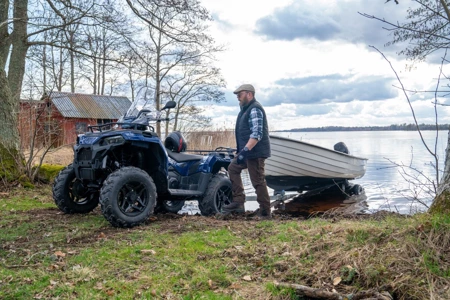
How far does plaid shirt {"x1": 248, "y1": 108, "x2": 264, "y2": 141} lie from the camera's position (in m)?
6.54

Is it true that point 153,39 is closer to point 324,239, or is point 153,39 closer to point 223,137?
point 223,137

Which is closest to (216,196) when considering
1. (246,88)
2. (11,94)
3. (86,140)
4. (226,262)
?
(246,88)

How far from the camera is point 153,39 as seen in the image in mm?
25141

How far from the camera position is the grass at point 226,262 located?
10.8ft

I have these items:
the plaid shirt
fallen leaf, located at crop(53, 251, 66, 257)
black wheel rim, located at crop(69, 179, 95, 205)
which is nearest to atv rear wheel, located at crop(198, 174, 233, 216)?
the plaid shirt

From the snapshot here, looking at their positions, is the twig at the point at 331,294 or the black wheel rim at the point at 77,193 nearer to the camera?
the twig at the point at 331,294

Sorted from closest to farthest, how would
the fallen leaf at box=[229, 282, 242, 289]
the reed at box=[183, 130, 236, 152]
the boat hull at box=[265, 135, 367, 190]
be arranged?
the fallen leaf at box=[229, 282, 242, 289] → the boat hull at box=[265, 135, 367, 190] → the reed at box=[183, 130, 236, 152]

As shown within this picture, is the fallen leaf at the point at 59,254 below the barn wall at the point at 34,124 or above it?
below

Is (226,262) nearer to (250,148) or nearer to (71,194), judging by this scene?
(250,148)

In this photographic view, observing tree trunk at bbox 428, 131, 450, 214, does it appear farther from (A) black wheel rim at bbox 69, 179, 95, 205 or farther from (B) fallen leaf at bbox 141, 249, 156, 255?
(A) black wheel rim at bbox 69, 179, 95, 205

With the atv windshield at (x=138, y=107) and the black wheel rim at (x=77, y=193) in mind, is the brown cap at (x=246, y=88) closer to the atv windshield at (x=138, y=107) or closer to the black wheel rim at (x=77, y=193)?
the atv windshield at (x=138, y=107)

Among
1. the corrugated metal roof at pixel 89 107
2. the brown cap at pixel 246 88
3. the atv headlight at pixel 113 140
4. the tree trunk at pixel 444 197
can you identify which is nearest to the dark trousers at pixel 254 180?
the brown cap at pixel 246 88

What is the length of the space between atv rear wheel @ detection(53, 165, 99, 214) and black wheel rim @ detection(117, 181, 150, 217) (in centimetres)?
94

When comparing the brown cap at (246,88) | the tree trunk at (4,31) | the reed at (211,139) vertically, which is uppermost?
the tree trunk at (4,31)
